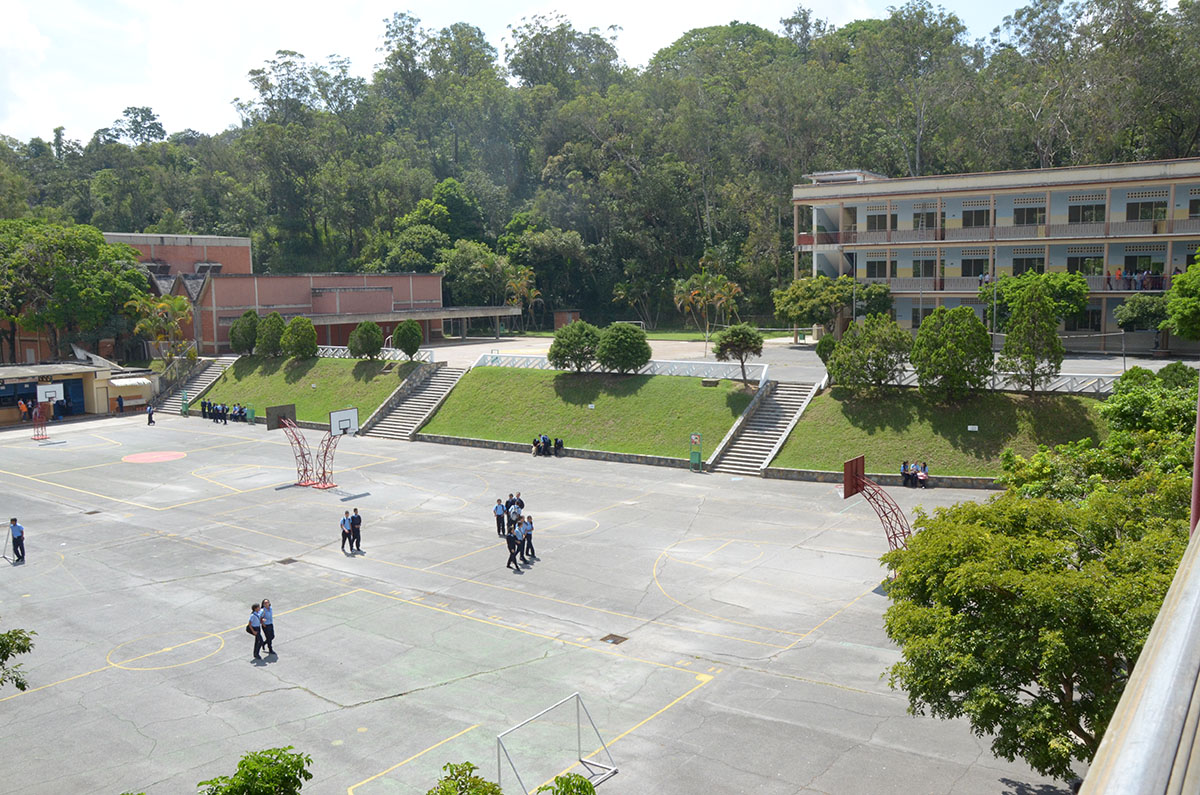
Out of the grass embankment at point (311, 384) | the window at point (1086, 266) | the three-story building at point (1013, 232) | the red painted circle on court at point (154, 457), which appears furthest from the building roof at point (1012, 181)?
the red painted circle on court at point (154, 457)

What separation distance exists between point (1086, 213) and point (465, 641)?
51390mm

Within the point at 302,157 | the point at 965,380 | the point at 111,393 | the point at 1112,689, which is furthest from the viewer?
the point at 302,157

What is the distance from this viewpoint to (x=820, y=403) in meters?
42.4

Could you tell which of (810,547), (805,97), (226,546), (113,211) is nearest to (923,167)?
(805,97)

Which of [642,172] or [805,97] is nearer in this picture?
[805,97]

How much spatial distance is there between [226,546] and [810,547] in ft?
61.1

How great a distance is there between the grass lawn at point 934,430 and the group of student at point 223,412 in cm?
3424

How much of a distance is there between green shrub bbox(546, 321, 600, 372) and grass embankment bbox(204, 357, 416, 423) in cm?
1145

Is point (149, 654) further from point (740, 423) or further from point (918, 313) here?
point (918, 313)

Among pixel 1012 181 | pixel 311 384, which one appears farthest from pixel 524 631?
pixel 1012 181

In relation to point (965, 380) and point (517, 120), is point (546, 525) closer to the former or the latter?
point (965, 380)

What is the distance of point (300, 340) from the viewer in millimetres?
61188

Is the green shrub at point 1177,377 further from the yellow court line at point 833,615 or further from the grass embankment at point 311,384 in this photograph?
the grass embankment at point 311,384

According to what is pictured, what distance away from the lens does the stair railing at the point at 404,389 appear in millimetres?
52119
